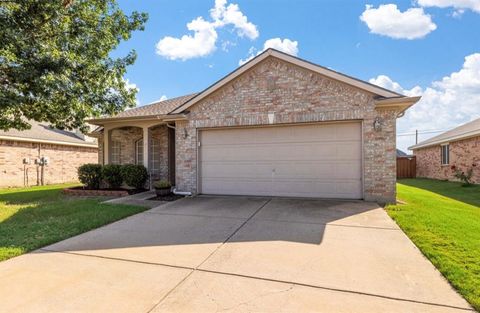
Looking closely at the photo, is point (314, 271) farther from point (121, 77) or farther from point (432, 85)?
point (432, 85)

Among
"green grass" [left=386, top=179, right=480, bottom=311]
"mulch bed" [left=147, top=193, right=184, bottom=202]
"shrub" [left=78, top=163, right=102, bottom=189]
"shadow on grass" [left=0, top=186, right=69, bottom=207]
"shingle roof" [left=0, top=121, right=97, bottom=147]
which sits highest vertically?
"shingle roof" [left=0, top=121, right=97, bottom=147]

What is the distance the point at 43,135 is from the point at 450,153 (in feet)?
87.2

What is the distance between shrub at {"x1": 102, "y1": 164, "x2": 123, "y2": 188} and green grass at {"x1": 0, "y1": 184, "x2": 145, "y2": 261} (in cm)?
259

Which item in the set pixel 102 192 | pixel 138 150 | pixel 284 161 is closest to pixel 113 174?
pixel 102 192

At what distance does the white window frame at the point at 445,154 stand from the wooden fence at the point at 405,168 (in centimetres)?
396

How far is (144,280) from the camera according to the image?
3496 mm

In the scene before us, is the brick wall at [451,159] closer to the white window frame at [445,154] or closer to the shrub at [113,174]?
the white window frame at [445,154]

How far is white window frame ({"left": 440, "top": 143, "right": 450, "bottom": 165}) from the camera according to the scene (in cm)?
1838

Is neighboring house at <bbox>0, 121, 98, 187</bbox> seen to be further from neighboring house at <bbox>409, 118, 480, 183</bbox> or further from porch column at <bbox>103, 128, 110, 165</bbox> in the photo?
neighboring house at <bbox>409, 118, 480, 183</bbox>

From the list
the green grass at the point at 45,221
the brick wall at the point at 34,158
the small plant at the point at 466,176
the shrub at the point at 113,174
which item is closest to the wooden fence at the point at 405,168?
the small plant at the point at 466,176

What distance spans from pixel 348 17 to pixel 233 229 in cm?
1024

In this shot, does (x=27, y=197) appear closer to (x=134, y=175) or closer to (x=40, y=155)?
(x=134, y=175)

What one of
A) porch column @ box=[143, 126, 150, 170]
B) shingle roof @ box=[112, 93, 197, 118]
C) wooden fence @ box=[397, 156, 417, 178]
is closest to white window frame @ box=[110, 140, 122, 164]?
shingle roof @ box=[112, 93, 197, 118]

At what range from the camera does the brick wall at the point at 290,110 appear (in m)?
8.31
